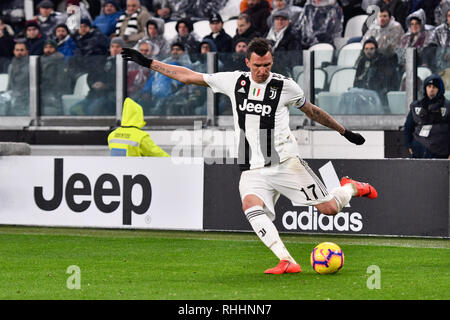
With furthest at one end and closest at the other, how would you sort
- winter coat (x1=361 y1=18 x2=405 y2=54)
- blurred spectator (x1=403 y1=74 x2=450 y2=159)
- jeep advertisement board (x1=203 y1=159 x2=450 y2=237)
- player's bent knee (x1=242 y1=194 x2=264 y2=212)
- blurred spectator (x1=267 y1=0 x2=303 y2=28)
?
blurred spectator (x1=267 y1=0 x2=303 y2=28)
winter coat (x1=361 y1=18 x2=405 y2=54)
blurred spectator (x1=403 y1=74 x2=450 y2=159)
jeep advertisement board (x1=203 y1=159 x2=450 y2=237)
player's bent knee (x1=242 y1=194 x2=264 y2=212)

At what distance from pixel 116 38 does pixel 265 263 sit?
366 inches

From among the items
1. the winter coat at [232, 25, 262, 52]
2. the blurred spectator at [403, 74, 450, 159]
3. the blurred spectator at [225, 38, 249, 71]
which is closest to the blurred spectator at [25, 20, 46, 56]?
the winter coat at [232, 25, 262, 52]

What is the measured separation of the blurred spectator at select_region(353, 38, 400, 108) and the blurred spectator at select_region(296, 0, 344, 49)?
6.24ft

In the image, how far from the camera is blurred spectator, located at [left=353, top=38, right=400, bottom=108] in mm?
16922

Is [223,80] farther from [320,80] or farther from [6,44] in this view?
[6,44]

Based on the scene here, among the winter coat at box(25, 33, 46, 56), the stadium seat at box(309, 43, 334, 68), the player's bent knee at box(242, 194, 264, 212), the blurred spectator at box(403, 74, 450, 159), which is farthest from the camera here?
the winter coat at box(25, 33, 46, 56)

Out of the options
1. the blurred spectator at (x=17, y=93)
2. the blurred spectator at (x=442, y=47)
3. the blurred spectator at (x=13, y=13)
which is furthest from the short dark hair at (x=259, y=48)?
the blurred spectator at (x=13, y=13)

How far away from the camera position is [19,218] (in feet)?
53.9

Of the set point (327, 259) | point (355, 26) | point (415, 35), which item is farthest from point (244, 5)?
point (327, 259)

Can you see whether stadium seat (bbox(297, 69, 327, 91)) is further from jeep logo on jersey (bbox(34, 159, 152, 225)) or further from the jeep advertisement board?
jeep logo on jersey (bbox(34, 159, 152, 225))

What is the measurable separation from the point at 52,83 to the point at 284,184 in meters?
9.57

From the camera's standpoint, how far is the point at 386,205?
14.5 m

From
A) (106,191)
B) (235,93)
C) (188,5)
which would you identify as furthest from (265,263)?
(188,5)
